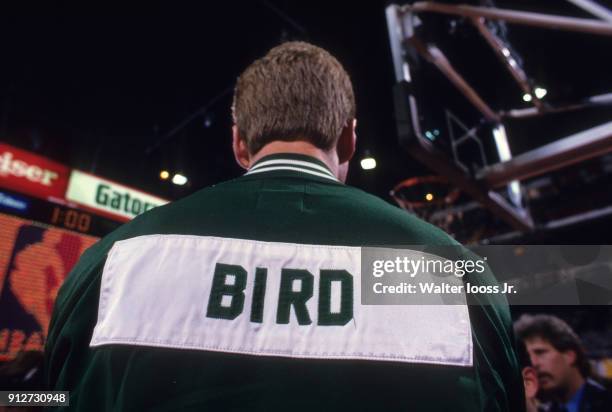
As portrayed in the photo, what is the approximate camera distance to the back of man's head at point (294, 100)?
1.08m

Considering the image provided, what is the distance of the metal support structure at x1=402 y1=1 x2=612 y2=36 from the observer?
324 centimetres

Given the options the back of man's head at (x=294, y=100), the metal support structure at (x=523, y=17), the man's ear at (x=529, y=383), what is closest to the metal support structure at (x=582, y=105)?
the metal support structure at (x=523, y=17)

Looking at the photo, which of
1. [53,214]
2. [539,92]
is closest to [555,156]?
[539,92]

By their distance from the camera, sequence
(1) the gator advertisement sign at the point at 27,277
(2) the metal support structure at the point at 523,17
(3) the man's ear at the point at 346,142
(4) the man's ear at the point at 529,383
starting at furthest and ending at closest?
(2) the metal support structure at the point at 523,17 → (1) the gator advertisement sign at the point at 27,277 → (4) the man's ear at the point at 529,383 → (3) the man's ear at the point at 346,142

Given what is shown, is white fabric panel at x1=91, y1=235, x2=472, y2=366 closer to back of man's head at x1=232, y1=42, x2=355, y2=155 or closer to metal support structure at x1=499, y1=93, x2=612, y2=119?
back of man's head at x1=232, y1=42, x2=355, y2=155

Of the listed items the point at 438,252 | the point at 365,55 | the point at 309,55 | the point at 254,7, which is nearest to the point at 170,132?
Result: the point at 254,7

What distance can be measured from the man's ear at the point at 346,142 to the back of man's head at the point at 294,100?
0.9 inches

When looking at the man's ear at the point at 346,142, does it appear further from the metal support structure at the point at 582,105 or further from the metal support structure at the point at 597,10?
the metal support structure at the point at 582,105

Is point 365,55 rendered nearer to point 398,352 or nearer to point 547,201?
point 547,201

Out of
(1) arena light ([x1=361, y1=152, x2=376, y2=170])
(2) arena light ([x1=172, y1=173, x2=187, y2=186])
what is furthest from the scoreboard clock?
(1) arena light ([x1=361, y1=152, x2=376, y2=170])

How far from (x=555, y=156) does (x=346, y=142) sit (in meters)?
2.90

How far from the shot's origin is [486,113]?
14.9ft

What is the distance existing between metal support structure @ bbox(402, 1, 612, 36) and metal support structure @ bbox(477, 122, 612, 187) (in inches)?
28.4

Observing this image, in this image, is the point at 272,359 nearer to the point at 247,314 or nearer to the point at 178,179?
the point at 247,314
